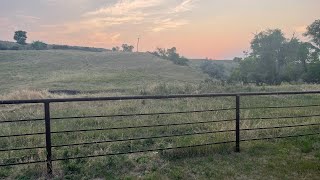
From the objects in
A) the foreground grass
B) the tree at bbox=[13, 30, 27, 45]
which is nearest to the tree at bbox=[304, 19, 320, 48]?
the foreground grass

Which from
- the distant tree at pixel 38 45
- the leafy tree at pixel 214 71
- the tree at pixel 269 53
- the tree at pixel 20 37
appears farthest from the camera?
the tree at pixel 20 37

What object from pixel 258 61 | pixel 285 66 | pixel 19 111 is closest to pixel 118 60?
pixel 258 61

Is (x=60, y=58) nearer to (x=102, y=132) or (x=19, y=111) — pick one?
(x=19, y=111)

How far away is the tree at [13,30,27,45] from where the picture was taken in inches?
4188

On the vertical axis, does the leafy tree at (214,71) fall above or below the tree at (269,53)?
below

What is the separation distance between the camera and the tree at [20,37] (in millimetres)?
106375

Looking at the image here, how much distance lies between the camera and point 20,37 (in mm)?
107125

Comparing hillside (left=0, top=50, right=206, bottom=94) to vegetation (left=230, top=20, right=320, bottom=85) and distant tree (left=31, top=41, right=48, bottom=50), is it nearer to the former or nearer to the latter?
vegetation (left=230, top=20, right=320, bottom=85)

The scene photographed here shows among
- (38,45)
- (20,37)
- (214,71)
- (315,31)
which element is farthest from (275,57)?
(20,37)

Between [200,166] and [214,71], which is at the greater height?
[214,71]

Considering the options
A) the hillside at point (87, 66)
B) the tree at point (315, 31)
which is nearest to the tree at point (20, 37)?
the hillside at point (87, 66)

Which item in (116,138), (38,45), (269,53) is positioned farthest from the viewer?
(38,45)

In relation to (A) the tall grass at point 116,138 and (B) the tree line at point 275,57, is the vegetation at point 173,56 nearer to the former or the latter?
(B) the tree line at point 275,57

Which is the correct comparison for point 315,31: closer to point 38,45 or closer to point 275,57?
point 275,57
